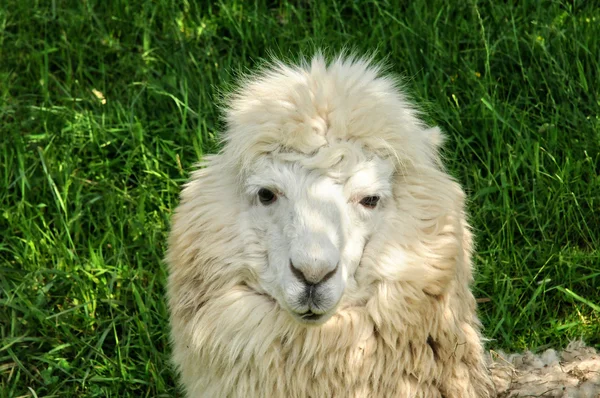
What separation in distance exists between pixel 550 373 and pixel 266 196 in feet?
4.17

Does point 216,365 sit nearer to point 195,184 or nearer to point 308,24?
point 195,184

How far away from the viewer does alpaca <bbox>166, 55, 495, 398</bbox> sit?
3502mm

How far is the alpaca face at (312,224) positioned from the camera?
330 centimetres

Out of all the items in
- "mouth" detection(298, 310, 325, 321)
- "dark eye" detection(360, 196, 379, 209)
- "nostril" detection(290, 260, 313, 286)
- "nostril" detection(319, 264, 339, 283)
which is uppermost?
"dark eye" detection(360, 196, 379, 209)

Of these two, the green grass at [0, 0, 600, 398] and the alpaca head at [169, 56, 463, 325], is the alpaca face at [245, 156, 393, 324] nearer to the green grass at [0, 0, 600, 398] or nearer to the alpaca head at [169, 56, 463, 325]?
the alpaca head at [169, 56, 463, 325]

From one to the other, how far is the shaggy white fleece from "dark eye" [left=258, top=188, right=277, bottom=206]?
3.64ft

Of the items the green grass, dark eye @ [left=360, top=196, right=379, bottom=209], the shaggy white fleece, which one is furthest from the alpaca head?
the green grass

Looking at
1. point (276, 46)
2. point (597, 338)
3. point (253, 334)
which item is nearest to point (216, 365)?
point (253, 334)

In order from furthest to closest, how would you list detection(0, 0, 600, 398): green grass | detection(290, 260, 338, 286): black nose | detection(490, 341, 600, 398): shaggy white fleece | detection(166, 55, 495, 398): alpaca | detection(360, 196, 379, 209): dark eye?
1. detection(0, 0, 600, 398): green grass
2. detection(490, 341, 600, 398): shaggy white fleece
3. detection(360, 196, 379, 209): dark eye
4. detection(166, 55, 495, 398): alpaca
5. detection(290, 260, 338, 286): black nose

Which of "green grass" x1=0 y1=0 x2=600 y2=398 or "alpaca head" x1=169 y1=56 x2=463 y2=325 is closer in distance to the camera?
"alpaca head" x1=169 y1=56 x2=463 y2=325

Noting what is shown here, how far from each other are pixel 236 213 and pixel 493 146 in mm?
1969

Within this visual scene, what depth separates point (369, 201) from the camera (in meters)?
3.62

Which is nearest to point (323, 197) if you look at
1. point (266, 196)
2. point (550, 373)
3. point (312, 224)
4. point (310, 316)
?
point (312, 224)

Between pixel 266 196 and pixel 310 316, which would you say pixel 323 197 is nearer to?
pixel 266 196
